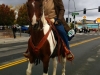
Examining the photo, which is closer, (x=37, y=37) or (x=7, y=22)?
(x=37, y=37)

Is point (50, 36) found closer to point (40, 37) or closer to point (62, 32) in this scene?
point (40, 37)

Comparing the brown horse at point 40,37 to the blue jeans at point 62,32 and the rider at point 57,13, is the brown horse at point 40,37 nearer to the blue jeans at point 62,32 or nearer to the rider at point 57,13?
the rider at point 57,13

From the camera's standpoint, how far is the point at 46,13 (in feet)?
19.9

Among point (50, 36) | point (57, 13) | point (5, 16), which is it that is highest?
point (57, 13)

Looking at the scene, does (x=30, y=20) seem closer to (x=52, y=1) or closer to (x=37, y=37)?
(x=37, y=37)

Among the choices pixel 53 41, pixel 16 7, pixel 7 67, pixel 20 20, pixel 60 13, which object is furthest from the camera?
pixel 16 7

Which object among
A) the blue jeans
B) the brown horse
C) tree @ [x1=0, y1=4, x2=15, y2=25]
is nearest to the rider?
the blue jeans

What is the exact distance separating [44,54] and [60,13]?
145 cm

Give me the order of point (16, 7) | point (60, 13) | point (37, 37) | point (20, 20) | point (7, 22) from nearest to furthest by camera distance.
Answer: point (37, 37) < point (60, 13) < point (7, 22) < point (20, 20) < point (16, 7)

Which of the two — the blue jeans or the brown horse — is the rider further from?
the brown horse

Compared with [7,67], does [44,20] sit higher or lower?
higher

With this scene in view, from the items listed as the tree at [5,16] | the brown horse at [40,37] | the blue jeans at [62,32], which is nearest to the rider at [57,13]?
the blue jeans at [62,32]

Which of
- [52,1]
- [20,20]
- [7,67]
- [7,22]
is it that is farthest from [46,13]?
[20,20]

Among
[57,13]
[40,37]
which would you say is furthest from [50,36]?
[57,13]
